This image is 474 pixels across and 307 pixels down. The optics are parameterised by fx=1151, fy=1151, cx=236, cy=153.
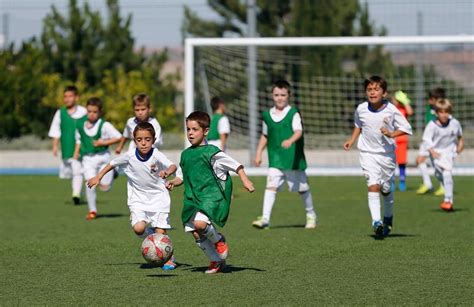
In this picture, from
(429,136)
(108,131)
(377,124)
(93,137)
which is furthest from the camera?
(429,136)

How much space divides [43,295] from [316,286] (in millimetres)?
2009

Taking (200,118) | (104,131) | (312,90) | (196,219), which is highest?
(200,118)

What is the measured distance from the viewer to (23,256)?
35.3 ft

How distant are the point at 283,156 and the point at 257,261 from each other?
11.7 feet

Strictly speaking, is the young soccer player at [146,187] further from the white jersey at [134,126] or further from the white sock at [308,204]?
the white sock at [308,204]

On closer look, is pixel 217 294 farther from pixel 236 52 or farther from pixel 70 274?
pixel 236 52

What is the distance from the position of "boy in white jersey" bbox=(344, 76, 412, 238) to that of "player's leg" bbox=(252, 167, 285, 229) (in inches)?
59.3

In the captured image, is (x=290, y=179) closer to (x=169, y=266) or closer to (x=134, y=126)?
(x=134, y=126)

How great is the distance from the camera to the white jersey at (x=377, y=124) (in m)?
12.3

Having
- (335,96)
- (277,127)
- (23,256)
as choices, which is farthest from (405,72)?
(23,256)

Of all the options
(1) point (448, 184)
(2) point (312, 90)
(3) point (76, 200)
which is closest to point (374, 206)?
(1) point (448, 184)

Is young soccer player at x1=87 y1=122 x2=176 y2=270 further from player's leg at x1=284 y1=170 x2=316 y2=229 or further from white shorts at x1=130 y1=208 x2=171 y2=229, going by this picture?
player's leg at x1=284 y1=170 x2=316 y2=229

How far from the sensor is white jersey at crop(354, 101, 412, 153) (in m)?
12.3

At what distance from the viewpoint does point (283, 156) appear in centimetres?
1365
